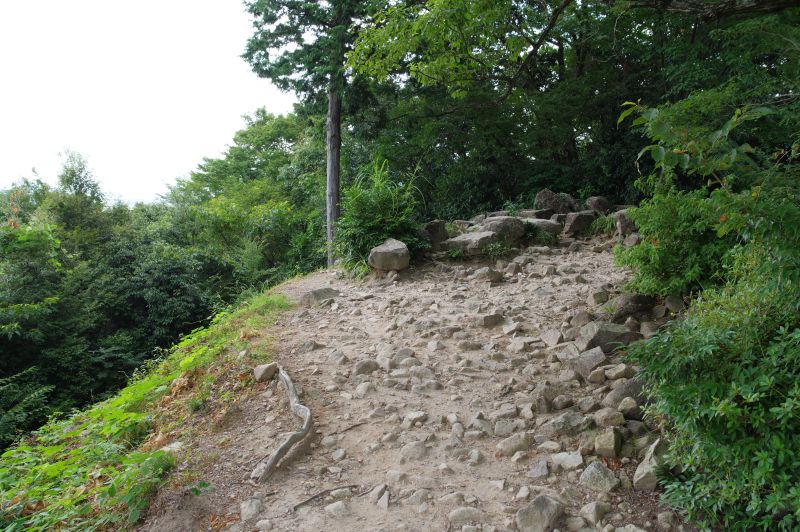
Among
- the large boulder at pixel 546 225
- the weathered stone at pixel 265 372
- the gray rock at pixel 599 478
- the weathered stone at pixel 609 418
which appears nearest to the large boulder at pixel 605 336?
the weathered stone at pixel 609 418

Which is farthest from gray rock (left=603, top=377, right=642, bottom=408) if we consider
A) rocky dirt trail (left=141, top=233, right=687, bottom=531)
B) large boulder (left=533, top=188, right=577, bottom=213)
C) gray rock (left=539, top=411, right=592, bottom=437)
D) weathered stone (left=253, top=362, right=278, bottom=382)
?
large boulder (left=533, top=188, right=577, bottom=213)

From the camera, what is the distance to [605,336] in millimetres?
4004

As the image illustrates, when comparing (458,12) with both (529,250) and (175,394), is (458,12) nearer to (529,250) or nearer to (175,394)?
(529,250)

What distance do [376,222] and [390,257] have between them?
2.20 ft

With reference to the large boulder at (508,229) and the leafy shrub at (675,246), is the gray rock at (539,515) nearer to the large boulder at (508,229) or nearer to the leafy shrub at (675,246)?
the leafy shrub at (675,246)

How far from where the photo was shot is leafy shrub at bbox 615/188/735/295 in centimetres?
391

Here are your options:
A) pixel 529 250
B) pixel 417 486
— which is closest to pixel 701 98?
pixel 529 250

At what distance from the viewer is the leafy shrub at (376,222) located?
7.50 meters

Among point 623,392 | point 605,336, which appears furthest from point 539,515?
point 605,336

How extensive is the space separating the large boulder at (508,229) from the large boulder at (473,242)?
0.14 m

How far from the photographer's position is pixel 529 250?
7680 mm

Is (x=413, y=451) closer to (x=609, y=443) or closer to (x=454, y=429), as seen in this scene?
(x=454, y=429)

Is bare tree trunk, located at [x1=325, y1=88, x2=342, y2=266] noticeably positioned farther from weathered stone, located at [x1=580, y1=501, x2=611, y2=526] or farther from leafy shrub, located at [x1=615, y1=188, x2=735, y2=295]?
weathered stone, located at [x1=580, y1=501, x2=611, y2=526]

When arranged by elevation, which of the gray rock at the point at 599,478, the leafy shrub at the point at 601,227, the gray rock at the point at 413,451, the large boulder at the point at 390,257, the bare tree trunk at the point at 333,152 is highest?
the bare tree trunk at the point at 333,152
